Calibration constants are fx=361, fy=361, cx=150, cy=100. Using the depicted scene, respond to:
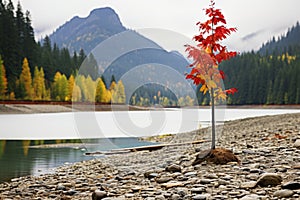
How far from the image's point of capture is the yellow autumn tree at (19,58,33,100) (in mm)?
61688

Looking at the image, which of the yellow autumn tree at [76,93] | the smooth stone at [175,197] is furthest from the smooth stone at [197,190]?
the yellow autumn tree at [76,93]

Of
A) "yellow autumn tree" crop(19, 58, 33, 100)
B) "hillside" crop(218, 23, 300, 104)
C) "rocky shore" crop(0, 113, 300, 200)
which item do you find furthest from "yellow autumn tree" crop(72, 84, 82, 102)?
"hillside" crop(218, 23, 300, 104)

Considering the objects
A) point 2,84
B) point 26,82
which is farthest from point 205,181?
point 26,82

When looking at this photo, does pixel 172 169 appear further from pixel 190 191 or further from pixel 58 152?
pixel 58 152

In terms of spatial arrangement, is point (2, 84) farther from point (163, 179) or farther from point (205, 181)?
point (205, 181)

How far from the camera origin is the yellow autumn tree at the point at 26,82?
202ft

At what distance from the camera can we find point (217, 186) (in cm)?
634

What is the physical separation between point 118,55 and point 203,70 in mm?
3825

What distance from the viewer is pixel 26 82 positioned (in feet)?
208

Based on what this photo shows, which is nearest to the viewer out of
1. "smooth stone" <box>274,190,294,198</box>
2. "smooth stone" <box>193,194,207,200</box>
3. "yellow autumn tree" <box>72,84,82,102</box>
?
"smooth stone" <box>274,190,294,198</box>

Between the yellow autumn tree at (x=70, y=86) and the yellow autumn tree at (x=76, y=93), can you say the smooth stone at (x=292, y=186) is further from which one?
the yellow autumn tree at (x=70, y=86)

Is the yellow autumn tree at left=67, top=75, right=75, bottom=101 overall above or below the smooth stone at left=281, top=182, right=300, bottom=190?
above

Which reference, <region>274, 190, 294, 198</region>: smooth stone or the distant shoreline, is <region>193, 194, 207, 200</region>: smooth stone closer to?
<region>274, 190, 294, 198</region>: smooth stone

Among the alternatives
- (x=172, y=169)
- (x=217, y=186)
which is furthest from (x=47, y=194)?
(x=217, y=186)
